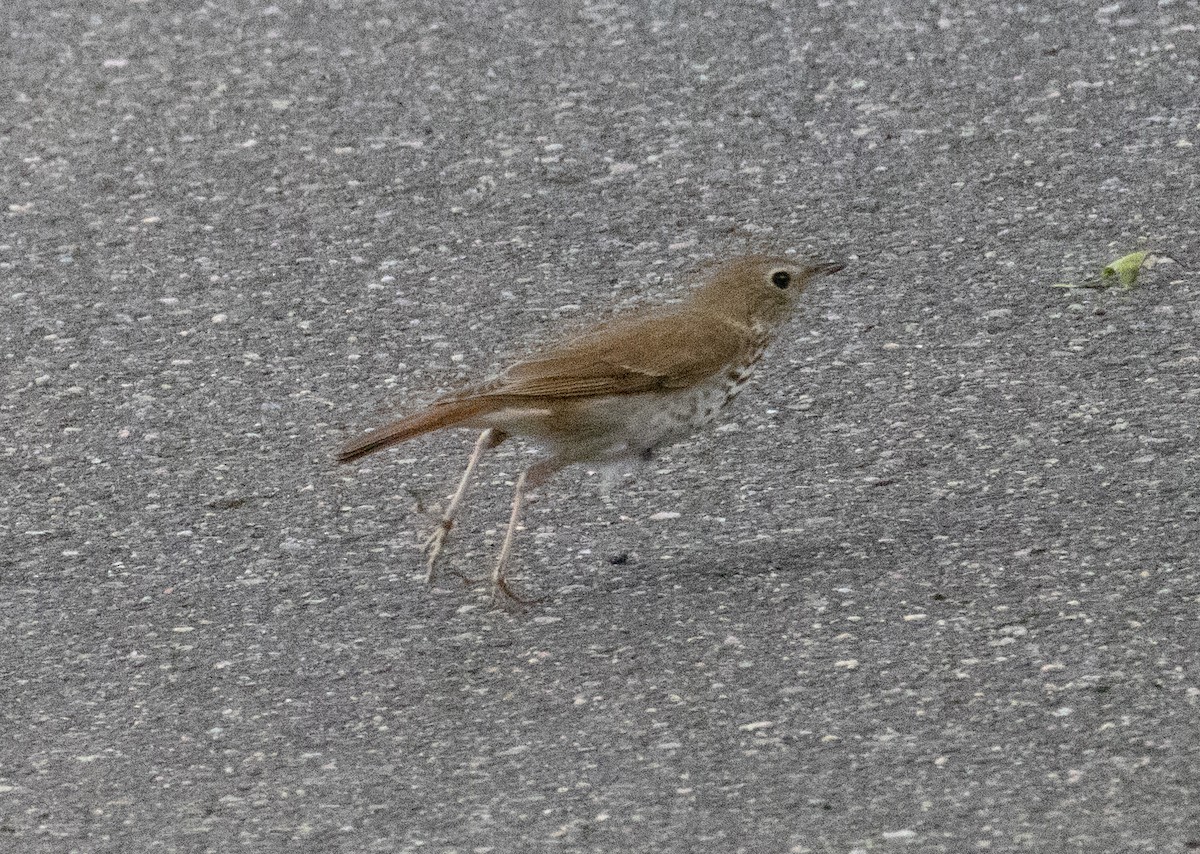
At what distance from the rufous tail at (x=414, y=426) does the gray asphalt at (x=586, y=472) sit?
0.46 metres

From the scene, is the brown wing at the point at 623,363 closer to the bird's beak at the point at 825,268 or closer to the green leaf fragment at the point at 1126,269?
the bird's beak at the point at 825,268

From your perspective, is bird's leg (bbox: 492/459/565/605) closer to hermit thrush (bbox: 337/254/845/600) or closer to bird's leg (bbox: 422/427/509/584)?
hermit thrush (bbox: 337/254/845/600)

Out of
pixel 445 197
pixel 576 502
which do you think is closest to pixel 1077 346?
pixel 576 502

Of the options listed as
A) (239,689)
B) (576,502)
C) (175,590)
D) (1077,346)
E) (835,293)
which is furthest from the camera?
(835,293)

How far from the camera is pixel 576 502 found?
5332mm

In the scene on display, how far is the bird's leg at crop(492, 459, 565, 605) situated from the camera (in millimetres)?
4797

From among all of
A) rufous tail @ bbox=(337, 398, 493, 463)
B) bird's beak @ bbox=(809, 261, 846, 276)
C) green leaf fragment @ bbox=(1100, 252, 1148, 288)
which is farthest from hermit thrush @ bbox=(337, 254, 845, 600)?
green leaf fragment @ bbox=(1100, 252, 1148, 288)

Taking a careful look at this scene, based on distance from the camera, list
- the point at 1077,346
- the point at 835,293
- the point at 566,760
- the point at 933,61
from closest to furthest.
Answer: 1. the point at 566,760
2. the point at 1077,346
3. the point at 835,293
4. the point at 933,61

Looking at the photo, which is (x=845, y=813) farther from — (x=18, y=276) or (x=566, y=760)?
(x=18, y=276)

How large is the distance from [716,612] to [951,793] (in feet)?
3.08

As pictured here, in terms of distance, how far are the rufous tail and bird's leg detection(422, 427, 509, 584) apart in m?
0.20

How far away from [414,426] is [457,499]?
0.44m

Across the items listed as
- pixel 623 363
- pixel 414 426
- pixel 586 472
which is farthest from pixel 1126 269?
pixel 414 426

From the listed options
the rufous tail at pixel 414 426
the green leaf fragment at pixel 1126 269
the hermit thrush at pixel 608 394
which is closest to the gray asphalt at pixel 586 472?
the green leaf fragment at pixel 1126 269
